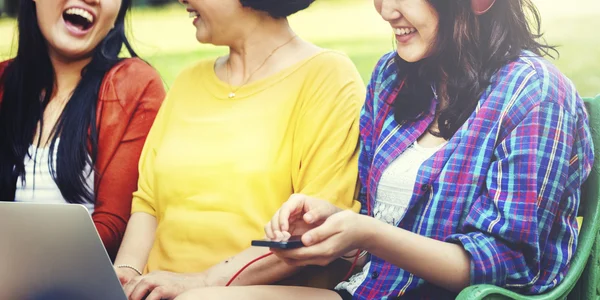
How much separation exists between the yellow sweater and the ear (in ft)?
1.19

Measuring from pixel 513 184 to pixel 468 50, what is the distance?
1.05ft

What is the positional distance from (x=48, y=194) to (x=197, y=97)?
0.53 meters

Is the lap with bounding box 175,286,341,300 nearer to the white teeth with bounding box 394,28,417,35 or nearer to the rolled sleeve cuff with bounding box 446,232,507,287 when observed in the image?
the rolled sleeve cuff with bounding box 446,232,507,287

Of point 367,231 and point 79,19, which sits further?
point 79,19

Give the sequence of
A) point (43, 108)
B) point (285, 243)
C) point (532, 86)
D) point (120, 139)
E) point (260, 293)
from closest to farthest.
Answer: point (285, 243)
point (532, 86)
point (260, 293)
point (120, 139)
point (43, 108)

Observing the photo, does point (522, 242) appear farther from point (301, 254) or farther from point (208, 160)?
point (208, 160)

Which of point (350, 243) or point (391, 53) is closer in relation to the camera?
point (350, 243)

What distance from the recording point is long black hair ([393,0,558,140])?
197cm

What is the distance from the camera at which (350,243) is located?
1837mm

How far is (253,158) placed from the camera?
223cm

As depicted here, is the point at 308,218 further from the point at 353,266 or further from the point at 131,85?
the point at 131,85

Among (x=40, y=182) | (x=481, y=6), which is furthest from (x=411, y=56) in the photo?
(x=40, y=182)

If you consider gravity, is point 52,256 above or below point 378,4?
below

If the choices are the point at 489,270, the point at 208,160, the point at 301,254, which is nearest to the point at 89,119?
the point at 208,160
